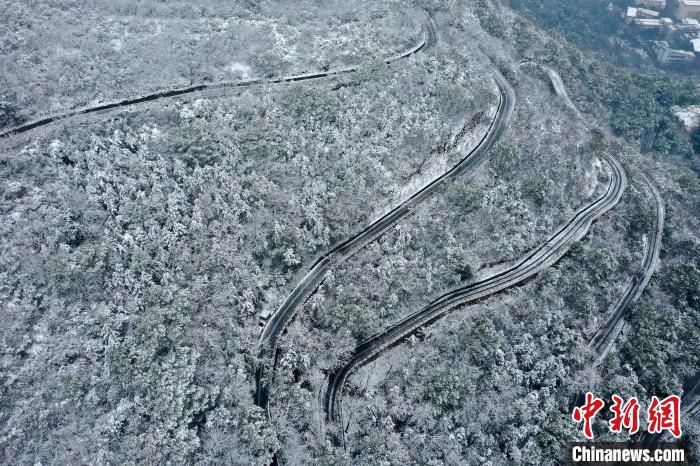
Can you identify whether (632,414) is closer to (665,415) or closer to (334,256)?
(665,415)

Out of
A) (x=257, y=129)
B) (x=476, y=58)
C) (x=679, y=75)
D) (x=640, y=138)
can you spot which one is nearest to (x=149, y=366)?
(x=257, y=129)

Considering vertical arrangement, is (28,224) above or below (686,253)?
above

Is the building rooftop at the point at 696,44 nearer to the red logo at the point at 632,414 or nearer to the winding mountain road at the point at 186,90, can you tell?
the winding mountain road at the point at 186,90

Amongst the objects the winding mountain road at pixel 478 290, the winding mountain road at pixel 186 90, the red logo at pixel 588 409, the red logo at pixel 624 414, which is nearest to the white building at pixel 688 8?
the winding mountain road at pixel 186 90

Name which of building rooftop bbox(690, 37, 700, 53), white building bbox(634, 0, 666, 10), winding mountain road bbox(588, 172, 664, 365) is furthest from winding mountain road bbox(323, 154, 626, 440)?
white building bbox(634, 0, 666, 10)

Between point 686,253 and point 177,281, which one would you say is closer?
point 177,281

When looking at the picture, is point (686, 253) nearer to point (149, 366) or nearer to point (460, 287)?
point (460, 287)

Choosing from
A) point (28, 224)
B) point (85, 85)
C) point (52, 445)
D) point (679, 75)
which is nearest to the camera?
point (52, 445)
